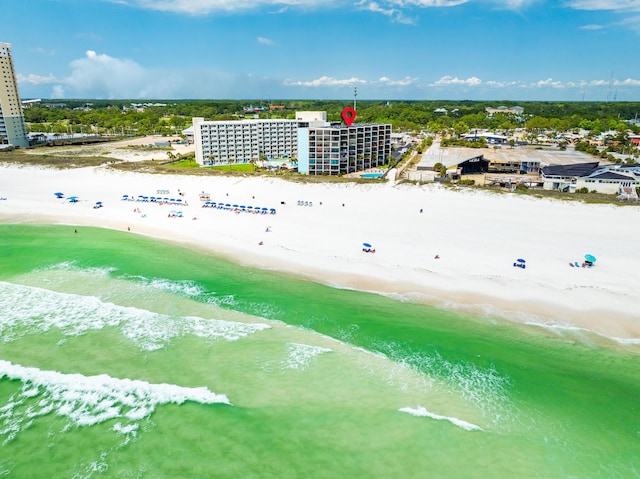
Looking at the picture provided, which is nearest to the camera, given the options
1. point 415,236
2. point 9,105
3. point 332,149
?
point 415,236

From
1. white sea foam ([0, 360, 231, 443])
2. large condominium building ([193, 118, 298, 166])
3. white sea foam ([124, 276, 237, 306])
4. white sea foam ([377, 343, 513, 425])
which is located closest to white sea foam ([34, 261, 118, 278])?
white sea foam ([124, 276, 237, 306])

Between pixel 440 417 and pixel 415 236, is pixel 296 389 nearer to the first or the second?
pixel 440 417

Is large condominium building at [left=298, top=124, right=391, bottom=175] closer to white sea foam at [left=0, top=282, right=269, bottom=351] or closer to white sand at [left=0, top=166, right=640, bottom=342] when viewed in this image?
white sand at [left=0, top=166, right=640, bottom=342]

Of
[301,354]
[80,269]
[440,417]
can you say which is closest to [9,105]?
[80,269]

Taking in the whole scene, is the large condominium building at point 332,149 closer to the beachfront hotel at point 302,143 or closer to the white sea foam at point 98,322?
the beachfront hotel at point 302,143

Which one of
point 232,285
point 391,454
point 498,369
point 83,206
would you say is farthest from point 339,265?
point 83,206

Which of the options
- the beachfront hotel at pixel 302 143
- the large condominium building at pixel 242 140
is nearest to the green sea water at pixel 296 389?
the beachfront hotel at pixel 302 143
